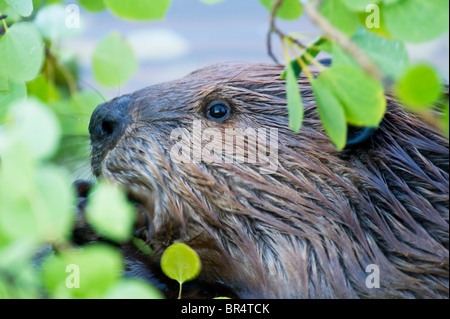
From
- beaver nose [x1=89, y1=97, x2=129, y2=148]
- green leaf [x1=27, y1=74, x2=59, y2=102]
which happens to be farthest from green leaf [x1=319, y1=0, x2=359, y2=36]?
green leaf [x1=27, y1=74, x2=59, y2=102]

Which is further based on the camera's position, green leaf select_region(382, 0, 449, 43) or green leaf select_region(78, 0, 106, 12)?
green leaf select_region(78, 0, 106, 12)

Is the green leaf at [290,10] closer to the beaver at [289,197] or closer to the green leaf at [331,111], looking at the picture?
the green leaf at [331,111]

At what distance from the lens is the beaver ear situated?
139 cm

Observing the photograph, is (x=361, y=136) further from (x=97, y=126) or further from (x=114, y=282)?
(x=114, y=282)

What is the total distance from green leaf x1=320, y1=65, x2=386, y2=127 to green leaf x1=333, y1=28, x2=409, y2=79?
19mm

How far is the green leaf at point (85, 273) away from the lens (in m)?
0.62

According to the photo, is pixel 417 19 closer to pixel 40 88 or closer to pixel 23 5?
pixel 23 5

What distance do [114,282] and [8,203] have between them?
0.16 metres

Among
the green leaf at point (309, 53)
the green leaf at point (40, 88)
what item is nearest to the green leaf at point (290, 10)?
the green leaf at point (309, 53)

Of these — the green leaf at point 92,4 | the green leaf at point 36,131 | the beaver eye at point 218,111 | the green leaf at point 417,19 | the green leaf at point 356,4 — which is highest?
the green leaf at point 92,4

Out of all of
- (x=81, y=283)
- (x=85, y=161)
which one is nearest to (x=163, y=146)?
(x=85, y=161)

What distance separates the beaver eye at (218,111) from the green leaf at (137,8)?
676 millimetres

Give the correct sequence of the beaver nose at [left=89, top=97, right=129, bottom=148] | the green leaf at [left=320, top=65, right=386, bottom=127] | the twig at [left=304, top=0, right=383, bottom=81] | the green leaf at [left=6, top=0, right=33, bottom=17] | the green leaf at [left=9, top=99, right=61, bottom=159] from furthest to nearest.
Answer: the beaver nose at [left=89, top=97, right=129, bottom=148] < the green leaf at [left=6, top=0, right=33, bottom=17] < the green leaf at [left=320, top=65, right=386, bottom=127] < the twig at [left=304, top=0, right=383, bottom=81] < the green leaf at [left=9, top=99, right=61, bottom=159]

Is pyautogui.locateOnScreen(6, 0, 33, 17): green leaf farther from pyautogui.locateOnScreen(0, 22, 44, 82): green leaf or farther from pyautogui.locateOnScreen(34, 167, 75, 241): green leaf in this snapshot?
pyautogui.locateOnScreen(34, 167, 75, 241): green leaf
